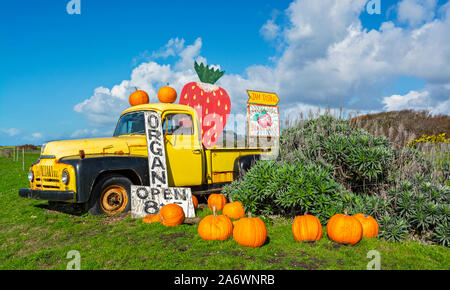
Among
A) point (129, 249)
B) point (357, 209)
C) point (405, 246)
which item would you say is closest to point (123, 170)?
point (129, 249)

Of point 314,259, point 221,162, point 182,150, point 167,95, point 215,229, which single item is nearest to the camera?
point 314,259

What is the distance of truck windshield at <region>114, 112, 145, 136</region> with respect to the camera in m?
6.86

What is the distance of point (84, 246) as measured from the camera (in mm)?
4566

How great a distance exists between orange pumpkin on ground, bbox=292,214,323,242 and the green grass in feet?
0.31

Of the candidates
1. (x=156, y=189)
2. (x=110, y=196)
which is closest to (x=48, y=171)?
(x=110, y=196)

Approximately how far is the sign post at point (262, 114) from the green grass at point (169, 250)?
410 cm

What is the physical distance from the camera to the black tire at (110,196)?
586 cm

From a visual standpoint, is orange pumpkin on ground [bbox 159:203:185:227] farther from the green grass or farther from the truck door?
the truck door

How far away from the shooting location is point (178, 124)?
7066mm

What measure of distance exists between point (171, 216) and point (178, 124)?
241cm

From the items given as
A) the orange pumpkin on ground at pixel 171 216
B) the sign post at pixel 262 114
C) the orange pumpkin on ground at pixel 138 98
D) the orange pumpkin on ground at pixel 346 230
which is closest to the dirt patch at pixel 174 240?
the orange pumpkin on ground at pixel 171 216

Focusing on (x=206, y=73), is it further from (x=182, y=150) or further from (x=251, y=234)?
(x=251, y=234)
